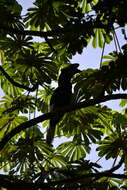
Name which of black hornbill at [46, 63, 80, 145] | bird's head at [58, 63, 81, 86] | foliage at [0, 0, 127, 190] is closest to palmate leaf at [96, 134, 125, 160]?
foliage at [0, 0, 127, 190]

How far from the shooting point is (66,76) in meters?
5.20

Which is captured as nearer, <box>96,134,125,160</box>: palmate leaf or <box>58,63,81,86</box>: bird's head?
<box>96,134,125,160</box>: palmate leaf

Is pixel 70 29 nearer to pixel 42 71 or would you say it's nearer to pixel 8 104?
pixel 42 71

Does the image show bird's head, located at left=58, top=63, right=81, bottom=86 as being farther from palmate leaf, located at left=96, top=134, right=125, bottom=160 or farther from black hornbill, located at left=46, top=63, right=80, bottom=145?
palmate leaf, located at left=96, top=134, right=125, bottom=160

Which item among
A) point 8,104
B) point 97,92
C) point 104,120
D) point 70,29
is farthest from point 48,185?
point 8,104

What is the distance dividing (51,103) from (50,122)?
411 millimetres

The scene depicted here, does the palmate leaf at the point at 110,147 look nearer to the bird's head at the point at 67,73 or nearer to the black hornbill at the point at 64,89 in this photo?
the black hornbill at the point at 64,89

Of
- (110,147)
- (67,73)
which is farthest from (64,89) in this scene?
(110,147)

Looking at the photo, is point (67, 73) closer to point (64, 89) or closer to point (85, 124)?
point (64, 89)

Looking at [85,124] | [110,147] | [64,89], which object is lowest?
[110,147]

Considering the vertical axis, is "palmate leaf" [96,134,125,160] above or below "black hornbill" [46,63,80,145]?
below

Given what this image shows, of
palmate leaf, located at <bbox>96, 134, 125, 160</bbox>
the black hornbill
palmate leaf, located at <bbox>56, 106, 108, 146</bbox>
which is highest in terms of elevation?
the black hornbill

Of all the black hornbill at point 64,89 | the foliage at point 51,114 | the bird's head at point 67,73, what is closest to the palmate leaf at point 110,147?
the foliage at point 51,114

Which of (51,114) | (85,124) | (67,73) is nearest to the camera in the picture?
(51,114)
